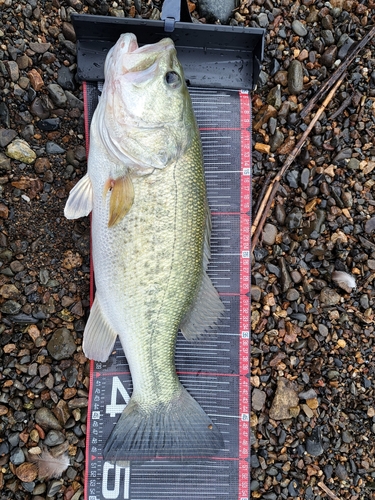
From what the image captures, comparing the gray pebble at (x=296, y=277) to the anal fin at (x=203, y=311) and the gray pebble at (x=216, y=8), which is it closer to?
the anal fin at (x=203, y=311)

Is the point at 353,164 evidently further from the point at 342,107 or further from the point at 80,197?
the point at 80,197

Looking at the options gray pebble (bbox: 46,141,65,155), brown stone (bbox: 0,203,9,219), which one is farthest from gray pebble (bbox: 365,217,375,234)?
brown stone (bbox: 0,203,9,219)

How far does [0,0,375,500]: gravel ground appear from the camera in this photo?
8.76 feet

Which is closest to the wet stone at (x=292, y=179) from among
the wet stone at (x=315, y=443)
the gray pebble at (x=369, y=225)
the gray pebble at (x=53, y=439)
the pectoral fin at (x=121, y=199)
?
the gray pebble at (x=369, y=225)

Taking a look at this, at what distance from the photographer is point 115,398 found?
2689 millimetres

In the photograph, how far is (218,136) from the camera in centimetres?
Result: 288

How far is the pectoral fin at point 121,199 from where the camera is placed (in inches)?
87.1

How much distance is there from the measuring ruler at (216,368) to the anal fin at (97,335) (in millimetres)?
192

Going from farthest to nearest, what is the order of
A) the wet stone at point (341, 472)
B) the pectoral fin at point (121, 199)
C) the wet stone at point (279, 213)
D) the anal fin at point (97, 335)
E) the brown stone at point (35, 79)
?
the wet stone at point (279, 213) < the wet stone at point (341, 472) < the brown stone at point (35, 79) < the anal fin at point (97, 335) < the pectoral fin at point (121, 199)

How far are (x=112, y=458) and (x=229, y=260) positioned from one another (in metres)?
1.45

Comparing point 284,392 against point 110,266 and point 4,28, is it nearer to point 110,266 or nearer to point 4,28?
point 110,266

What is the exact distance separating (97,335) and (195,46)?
1961 mm

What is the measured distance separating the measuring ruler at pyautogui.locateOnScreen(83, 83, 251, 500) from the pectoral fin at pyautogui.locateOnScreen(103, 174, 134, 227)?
0.71 m

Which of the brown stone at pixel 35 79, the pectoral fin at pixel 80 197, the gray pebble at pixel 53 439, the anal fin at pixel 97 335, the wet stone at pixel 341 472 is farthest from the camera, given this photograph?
the wet stone at pixel 341 472
